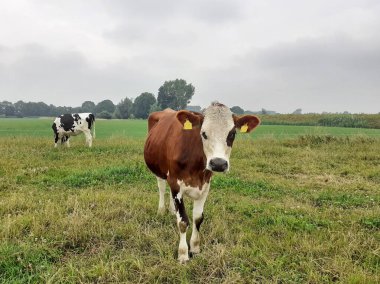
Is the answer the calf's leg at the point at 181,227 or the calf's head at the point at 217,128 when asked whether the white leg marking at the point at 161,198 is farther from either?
the calf's head at the point at 217,128

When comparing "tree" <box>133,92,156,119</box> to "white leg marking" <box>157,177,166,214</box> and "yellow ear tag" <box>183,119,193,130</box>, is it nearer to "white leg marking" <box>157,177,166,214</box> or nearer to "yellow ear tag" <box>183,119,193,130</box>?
"white leg marking" <box>157,177,166,214</box>

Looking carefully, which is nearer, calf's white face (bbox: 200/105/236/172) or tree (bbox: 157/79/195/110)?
calf's white face (bbox: 200/105/236/172)

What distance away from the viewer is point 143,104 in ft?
267

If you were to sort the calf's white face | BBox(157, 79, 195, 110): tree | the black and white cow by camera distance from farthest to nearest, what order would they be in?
BBox(157, 79, 195, 110): tree < the black and white cow < the calf's white face

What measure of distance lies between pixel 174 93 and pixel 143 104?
11.8 meters

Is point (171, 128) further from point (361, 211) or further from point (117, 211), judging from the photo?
point (361, 211)

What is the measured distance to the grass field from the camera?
12.2ft

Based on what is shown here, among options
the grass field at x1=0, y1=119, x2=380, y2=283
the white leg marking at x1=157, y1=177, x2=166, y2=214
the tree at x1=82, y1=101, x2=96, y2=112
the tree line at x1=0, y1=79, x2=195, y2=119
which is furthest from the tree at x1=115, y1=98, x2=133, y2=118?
the white leg marking at x1=157, y1=177, x2=166, y2=214

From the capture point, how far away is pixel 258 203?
21.7ft

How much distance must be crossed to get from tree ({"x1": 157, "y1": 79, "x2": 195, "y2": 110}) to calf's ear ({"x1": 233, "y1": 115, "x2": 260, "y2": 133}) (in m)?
66.8

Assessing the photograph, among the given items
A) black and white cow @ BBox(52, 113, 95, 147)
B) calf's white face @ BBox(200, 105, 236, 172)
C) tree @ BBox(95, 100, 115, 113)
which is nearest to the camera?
calf's white face @ BBox(200, 105, 236, 172)

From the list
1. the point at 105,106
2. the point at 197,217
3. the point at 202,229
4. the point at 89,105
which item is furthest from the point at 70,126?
the point at 89,105

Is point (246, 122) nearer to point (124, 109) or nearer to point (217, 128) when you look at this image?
point (217, 128)

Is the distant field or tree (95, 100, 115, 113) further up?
tree (95, 100, 115, 113)
